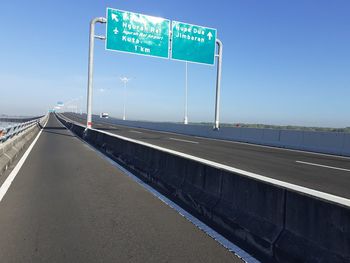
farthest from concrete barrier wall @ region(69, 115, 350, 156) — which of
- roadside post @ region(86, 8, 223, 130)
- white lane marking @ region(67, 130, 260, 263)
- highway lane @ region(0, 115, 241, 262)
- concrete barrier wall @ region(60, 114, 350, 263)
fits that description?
concrete barrier wall @ region(60, 114, 350, 263)

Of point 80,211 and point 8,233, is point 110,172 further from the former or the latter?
point 8,233

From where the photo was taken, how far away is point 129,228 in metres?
6.34

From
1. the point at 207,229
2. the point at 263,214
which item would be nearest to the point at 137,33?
the point at 207,229

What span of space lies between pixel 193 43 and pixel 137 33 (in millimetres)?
4388

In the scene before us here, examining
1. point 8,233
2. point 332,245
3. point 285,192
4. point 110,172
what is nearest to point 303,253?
point 332,245

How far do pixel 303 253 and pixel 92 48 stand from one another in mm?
27491

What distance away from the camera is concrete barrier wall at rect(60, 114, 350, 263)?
4.12 m

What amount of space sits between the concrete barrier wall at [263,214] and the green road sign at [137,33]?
21702 millimetres

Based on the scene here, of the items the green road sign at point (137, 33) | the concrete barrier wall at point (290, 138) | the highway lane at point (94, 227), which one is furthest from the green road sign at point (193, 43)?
the highway lane at point (94, 227)

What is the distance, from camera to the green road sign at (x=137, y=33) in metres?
29.6

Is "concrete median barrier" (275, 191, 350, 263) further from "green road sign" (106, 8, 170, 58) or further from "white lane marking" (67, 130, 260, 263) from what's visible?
"green road sign" (106, 8, 170, 58)

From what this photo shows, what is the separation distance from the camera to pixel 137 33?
30.2 metres

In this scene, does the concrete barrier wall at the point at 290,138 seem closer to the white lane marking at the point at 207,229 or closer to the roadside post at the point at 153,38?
the roadside post at the point at 153,38

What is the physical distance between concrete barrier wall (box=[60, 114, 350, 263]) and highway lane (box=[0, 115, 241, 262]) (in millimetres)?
443
